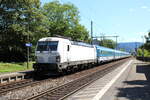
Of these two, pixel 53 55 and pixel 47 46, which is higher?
pixel 47 46

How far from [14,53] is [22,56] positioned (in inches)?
54.2

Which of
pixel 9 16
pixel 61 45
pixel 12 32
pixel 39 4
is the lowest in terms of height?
pixel 61 45

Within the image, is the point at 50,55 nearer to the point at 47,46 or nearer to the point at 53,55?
the point at 53,55

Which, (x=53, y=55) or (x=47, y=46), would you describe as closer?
(x=53, y=55)

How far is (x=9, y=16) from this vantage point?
117 ft

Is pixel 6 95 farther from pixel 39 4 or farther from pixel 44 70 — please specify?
pixel 39 4

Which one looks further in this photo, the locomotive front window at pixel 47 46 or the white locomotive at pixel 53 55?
the locomotive front window at pixel 47 46

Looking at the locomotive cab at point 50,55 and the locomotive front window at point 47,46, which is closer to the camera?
the locomotive cab at point 50,55

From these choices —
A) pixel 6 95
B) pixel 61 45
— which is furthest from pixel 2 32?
pixel 6 95

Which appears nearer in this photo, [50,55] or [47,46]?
[50,55]

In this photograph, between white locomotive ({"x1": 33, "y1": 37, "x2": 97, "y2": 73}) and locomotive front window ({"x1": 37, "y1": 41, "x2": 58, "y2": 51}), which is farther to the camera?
locomotive front window ({"x1": 37, "y1": 41, "x2": 58, "y2": 51})

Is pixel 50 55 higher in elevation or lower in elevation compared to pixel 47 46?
lower

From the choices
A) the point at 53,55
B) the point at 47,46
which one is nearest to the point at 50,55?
the point at 53,55

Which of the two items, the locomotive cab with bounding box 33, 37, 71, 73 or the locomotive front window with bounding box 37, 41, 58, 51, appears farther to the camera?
the locomotive front window with bounding box 37, 41, 58, 51
